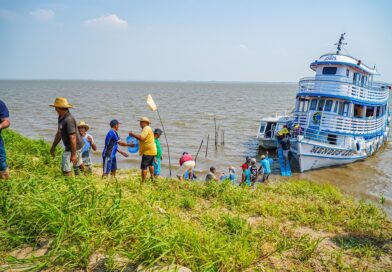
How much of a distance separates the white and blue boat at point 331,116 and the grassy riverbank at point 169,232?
877 cm

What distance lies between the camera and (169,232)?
3.98 meters

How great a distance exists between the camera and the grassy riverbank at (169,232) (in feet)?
11.6

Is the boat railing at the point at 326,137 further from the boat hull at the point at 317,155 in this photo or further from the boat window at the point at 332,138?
the boat hull at the point at 317,155

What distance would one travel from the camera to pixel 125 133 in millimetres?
23125

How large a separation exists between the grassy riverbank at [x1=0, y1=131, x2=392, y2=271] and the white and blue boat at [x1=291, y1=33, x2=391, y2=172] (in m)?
8.77

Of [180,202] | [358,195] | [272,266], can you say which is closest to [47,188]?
[180,202]

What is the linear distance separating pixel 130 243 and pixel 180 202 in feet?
7.12

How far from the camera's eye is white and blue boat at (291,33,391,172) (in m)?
15.0

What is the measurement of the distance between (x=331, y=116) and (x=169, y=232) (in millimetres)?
13907

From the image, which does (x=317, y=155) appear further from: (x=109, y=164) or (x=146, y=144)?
(x=109, y=164)

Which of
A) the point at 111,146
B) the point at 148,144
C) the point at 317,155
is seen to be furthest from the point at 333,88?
the point at 111,146

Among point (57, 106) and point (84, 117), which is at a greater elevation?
point (57, 106)

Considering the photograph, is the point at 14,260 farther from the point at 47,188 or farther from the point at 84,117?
the point at 84,117

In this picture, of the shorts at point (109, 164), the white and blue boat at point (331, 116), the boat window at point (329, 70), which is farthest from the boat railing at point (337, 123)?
the shorts at point (109, 164)
